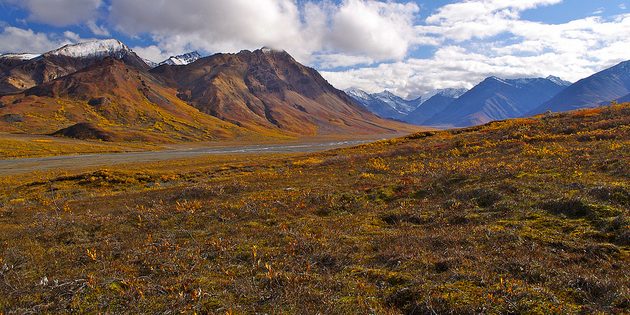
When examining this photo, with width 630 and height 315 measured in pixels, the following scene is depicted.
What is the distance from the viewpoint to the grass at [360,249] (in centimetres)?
891

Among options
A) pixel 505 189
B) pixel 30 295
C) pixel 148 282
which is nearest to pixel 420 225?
pixel 505 189

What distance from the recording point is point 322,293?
9.34 meters

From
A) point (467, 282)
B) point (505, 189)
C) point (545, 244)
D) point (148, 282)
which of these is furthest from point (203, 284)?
point (505, 189)

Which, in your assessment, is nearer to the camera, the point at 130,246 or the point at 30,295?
the point at 30,295

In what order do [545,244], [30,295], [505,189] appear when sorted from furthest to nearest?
[505,189], [545,244], [30,295]

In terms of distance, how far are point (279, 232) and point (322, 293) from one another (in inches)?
242

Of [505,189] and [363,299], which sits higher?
[505,189]

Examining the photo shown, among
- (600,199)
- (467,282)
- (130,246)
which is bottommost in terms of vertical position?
(130,246)

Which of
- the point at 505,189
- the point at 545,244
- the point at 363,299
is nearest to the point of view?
the point at 363,299

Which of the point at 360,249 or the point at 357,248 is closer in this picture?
the point at 360,249

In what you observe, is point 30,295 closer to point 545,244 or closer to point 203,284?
point 203,284

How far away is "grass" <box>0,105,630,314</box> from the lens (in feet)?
29.2

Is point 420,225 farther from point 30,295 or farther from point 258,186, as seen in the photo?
point 258,186

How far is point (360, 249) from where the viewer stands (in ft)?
41.5
